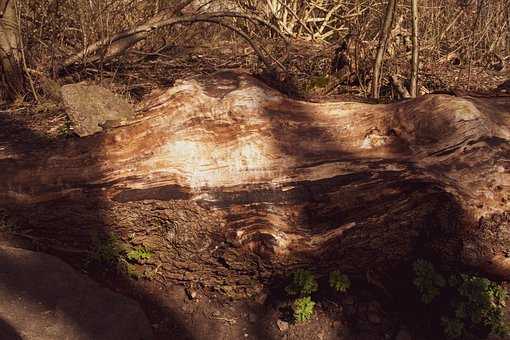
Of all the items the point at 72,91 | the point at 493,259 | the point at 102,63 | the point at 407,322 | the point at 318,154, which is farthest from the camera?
the point at 102,63

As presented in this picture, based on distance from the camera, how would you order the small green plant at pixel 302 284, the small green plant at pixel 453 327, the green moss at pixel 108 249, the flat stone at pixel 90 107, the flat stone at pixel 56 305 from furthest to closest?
the flat stone at pixel 90 107 < the green moss at pixel 108 249 < the small green plant at pixel 302 284 < the small green plant at pixel 453 327 < the flat stone at pixel 56 305

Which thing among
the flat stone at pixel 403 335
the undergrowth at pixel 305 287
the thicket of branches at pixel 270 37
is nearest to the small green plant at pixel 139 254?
the undergrowth at pixel 305 287

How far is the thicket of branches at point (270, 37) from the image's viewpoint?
5.56 metres

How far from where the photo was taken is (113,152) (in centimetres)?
329

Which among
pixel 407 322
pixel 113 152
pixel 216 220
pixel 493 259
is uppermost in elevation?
pixel 113 152

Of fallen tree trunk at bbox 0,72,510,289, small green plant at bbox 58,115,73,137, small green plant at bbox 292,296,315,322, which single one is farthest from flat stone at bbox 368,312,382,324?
small green plant at bbox 58,115,73,137

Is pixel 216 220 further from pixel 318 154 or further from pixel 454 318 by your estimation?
pixel 454 318

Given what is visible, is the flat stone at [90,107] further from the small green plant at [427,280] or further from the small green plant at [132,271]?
the small green plant at [427,280]

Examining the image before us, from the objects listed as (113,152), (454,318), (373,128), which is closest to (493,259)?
(454,318)

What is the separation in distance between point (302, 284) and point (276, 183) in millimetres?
682

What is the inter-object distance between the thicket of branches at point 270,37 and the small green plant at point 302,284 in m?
2.84

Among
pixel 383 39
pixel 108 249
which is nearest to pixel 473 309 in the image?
pixel 108 249

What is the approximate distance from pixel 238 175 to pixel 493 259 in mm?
1673

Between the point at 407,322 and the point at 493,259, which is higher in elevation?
the point at 493,259
